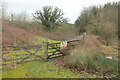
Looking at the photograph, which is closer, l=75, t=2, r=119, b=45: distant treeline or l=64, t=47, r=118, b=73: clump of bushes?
l=64, t=47, r=118, b=73: clump of bushes


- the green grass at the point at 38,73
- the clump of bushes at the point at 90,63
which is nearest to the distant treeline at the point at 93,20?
the clump of bushes at the point at 90,63

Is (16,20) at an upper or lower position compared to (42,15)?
lower

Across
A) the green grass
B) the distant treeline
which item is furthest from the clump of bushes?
the distant treeline

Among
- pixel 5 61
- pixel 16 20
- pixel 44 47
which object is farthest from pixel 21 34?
pixel 5 61

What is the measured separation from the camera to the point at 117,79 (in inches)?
160

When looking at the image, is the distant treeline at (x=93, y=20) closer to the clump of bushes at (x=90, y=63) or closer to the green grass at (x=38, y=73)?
the clump of bushes at (x=90, y=63)

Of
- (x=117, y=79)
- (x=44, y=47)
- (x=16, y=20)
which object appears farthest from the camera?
(x=16, y=20)

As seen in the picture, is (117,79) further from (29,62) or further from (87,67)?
(29,62)

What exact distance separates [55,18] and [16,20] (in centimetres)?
911

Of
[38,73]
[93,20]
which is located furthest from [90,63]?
[93,20]

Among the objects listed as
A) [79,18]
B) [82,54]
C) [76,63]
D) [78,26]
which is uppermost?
[79,18]

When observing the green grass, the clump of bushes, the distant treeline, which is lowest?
the green grass

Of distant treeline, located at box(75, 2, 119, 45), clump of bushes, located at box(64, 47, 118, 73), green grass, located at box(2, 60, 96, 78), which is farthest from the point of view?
distant treeline, located at box(75, 2, 119, 45)

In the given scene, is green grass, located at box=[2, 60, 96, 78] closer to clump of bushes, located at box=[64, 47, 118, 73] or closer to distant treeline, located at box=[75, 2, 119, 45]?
clump of bushes, located at box=[64, 47, 118, 73]
